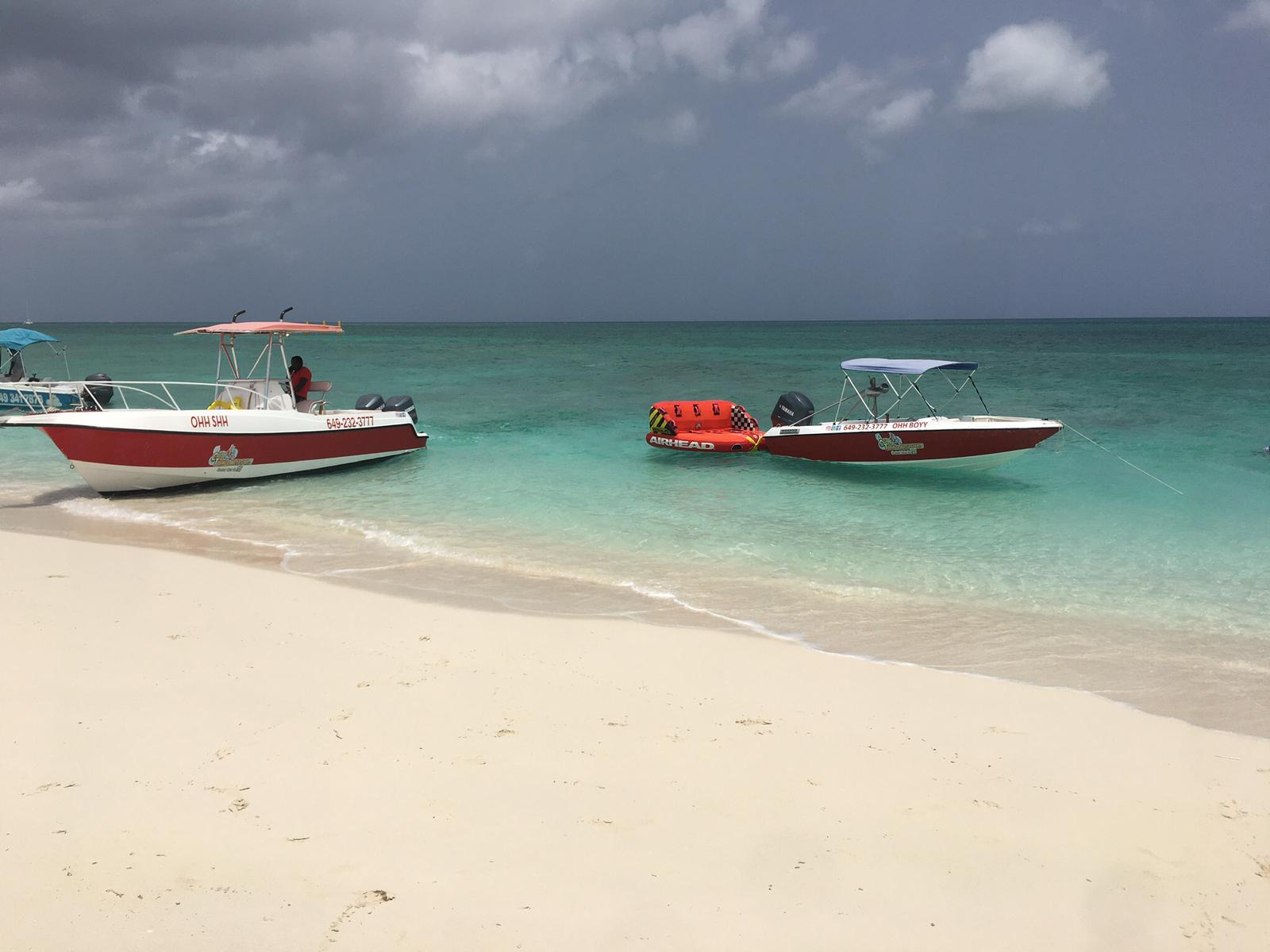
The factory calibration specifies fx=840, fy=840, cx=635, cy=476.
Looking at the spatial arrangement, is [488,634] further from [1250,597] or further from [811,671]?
[1250,597]

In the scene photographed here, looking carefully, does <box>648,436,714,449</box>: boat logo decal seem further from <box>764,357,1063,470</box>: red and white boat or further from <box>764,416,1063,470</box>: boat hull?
<box>764,416,1063,470</box>: boat hull

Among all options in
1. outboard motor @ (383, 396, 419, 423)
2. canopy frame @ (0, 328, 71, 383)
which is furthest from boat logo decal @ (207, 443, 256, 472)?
canopy frame @ (0, 328, 71, 383)

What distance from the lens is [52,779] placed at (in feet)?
14.4

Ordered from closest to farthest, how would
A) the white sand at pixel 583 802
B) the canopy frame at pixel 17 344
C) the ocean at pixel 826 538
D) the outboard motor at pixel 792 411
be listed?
the white sand at pixel 583 802
the ocean at pixel 826 538
the outboard motor at pixel 792 411
the canopy frame at pixel 17 344

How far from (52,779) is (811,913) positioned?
12.8 feet

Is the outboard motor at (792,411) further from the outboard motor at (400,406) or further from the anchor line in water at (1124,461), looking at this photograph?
the outboard motor at (400,406)

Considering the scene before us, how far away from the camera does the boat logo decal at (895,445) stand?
15219 mm

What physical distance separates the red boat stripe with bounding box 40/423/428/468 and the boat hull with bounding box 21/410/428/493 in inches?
0.5

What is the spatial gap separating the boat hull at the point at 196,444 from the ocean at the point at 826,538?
332 mm

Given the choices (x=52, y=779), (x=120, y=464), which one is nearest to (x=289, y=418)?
(x=120, y=464)

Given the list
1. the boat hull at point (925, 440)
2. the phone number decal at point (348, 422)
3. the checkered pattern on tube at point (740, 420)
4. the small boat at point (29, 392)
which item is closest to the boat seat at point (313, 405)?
the phone number decal at point (348, 422)

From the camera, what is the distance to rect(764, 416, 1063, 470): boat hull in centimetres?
1448

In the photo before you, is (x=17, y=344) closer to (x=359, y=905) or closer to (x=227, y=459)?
(x=227, y=459)

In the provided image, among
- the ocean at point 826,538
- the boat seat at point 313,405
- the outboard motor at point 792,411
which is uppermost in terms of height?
the boat seat at point 313,405
